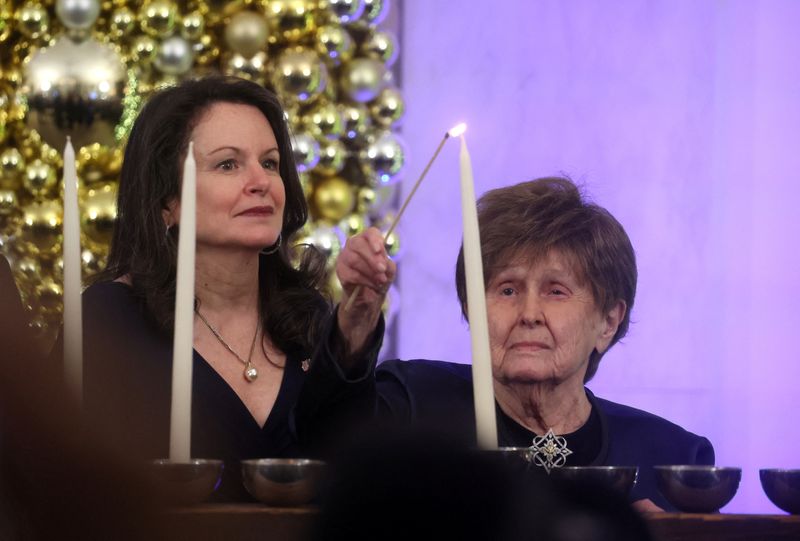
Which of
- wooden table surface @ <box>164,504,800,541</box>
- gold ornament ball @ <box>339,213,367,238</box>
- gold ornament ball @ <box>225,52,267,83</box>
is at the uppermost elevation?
gold ornament ball @ <box>225,52,267,83</box>

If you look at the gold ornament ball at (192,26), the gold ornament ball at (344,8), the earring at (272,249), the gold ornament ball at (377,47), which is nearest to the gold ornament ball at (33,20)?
the gold ornament ball at (192,26)

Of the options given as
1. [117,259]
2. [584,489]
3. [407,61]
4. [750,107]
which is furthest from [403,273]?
[584,489]

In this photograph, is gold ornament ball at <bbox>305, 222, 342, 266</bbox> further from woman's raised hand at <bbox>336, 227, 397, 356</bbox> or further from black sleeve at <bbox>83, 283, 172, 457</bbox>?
woman's raised hand at <bbox>336, 227, 397, 356</bbox>

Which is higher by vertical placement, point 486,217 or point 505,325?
point 486,217

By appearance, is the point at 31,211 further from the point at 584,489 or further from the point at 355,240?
the point at 584,489

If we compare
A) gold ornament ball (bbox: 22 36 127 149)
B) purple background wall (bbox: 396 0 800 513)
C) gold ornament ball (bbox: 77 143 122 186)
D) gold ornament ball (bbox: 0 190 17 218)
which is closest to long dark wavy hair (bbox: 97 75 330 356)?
gold ornament ball (bbox: 22 36 127 149)

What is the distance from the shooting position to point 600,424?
1.57 metres

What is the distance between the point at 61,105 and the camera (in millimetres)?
2141

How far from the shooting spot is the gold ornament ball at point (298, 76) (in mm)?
Result: 2458

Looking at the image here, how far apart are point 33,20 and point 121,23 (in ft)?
0.56

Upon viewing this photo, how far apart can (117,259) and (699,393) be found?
1.68 meters

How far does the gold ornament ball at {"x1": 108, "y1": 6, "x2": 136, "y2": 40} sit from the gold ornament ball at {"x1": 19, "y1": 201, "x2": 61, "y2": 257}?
36 centimetres

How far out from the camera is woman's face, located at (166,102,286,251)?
1525 millimetres

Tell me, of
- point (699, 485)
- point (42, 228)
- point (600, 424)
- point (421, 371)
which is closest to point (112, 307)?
point (421, 371)
